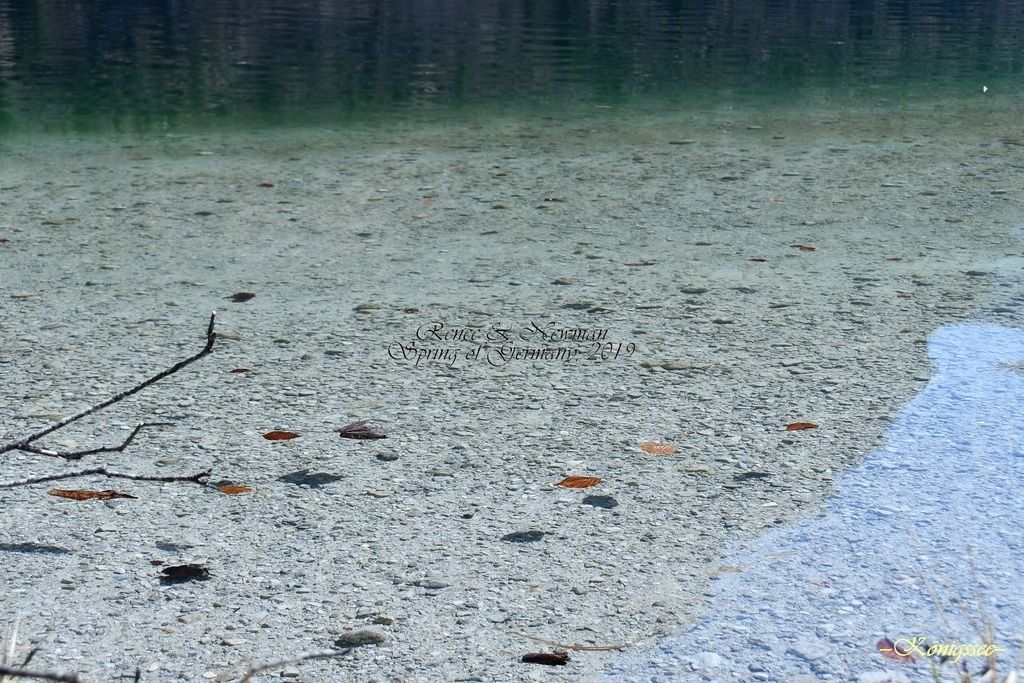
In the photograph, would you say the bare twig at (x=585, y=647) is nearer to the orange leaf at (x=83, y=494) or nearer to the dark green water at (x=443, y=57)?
the orange leaf at (x=83, y=494)

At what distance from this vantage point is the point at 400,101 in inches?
398

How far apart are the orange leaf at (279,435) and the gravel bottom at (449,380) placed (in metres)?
0.02

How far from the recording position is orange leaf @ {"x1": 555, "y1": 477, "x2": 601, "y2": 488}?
2.88 meters

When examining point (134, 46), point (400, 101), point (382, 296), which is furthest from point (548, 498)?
point (134, 46)

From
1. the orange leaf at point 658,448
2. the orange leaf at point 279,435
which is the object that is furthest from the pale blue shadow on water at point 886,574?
the orange leaf at point 279,435

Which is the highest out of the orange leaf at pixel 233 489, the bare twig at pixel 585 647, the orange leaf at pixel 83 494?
the orange leaf at pixel 83 494

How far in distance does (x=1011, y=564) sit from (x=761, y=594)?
21.6 inches

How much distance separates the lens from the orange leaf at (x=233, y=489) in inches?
111

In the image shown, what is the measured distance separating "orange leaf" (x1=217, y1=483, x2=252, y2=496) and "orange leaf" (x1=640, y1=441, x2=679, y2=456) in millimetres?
1020

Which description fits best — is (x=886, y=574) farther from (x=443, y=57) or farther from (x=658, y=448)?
(x=443, y=57)

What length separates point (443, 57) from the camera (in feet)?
48.8

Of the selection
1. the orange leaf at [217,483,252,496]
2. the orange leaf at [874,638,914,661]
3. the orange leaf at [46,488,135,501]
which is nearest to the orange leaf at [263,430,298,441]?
the orange leaf at [217,483,252,496]

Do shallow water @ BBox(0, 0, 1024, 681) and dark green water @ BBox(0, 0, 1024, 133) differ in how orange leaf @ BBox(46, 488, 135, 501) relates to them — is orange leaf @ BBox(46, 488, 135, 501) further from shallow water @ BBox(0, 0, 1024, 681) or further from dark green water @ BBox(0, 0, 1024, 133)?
dark green water @ BBox(0, 0, 1024, 133)

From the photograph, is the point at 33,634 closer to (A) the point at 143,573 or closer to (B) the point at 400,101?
(A) the point at 143,573
